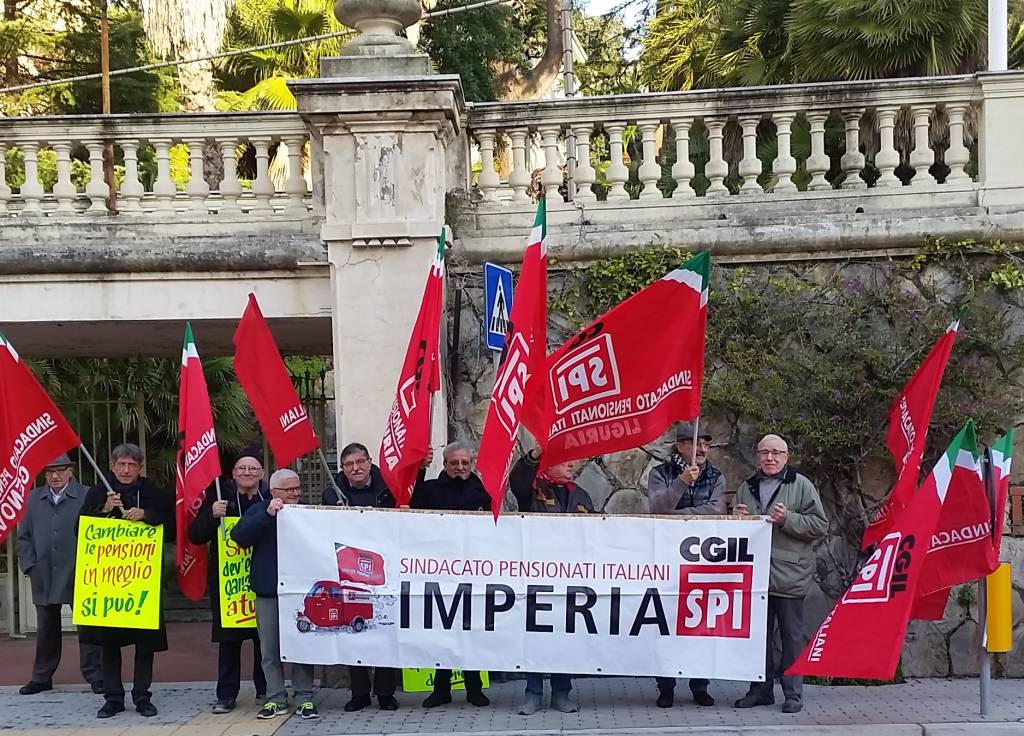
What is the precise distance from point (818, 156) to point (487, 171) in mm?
2442

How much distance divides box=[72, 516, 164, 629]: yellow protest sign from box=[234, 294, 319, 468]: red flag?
39.4 inches

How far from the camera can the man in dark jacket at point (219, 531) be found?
308 inches

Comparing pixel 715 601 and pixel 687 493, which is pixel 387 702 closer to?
pixel 715 601

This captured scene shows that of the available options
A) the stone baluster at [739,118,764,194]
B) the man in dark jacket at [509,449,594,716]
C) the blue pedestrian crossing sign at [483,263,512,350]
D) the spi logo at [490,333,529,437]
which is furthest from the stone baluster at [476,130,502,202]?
the spi logo at [490,333,529,437]

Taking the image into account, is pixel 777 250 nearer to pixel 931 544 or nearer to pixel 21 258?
pixel 931 544

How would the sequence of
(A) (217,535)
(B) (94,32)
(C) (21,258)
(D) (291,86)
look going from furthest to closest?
(B) (94,32)
(C) (21,258)
(D) (291,86)
(A) (217,535)

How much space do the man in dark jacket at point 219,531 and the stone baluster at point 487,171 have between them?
273cm

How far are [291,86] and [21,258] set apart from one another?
2461mm

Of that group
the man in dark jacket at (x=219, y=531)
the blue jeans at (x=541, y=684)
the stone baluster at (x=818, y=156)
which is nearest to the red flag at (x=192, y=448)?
the man in dark jacket at (x=219, y=531)

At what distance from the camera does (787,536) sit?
7512mm

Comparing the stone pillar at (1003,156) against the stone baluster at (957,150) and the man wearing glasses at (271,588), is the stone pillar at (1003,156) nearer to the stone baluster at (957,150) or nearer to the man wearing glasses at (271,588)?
the stone baluster at (957,150)

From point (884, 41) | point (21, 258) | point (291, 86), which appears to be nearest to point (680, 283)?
point (291, 86)

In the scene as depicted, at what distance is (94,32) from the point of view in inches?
882

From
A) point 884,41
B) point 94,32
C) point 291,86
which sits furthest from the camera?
point 94,32
